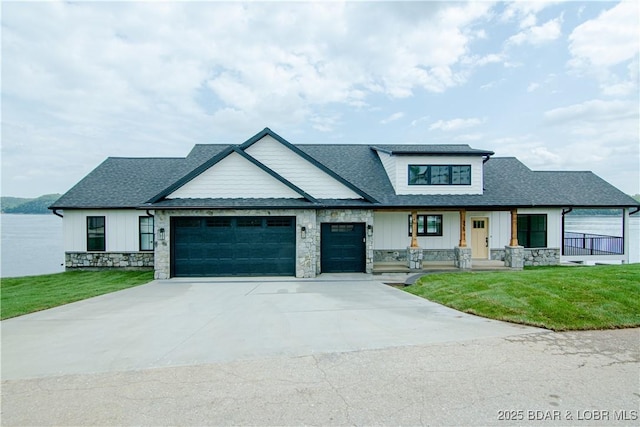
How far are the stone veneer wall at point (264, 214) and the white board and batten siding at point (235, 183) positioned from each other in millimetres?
692

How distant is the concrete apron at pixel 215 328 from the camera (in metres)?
5.49

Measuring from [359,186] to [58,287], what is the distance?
1306 centimetres

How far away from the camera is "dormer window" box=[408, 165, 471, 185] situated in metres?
16.0

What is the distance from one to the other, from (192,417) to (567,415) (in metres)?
4.33

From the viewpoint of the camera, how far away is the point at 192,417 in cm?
370

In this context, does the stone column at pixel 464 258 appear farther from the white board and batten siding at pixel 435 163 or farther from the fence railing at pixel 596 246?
the fence railing at pixel 596 246

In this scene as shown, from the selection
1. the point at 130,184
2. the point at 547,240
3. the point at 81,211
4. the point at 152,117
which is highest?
the point at 152,117

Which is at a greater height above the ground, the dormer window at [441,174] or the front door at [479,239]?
the dormer window at [441,174]

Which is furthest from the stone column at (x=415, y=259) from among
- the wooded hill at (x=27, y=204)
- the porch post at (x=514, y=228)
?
the wooded hill at (x=27, y=204)

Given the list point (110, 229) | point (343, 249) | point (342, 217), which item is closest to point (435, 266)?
point (343, 249)

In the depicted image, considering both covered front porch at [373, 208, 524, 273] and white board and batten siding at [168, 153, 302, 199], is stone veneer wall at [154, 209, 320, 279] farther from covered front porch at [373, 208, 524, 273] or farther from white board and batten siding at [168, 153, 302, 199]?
covered front porch at [373, 208, 524, 273]

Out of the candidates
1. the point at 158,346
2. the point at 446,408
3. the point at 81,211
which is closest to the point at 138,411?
the point at 158,346

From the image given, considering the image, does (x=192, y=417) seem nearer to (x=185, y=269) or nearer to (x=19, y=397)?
(x=19, y=397)

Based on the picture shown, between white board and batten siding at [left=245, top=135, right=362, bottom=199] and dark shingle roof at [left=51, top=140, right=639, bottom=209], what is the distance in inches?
21.5
